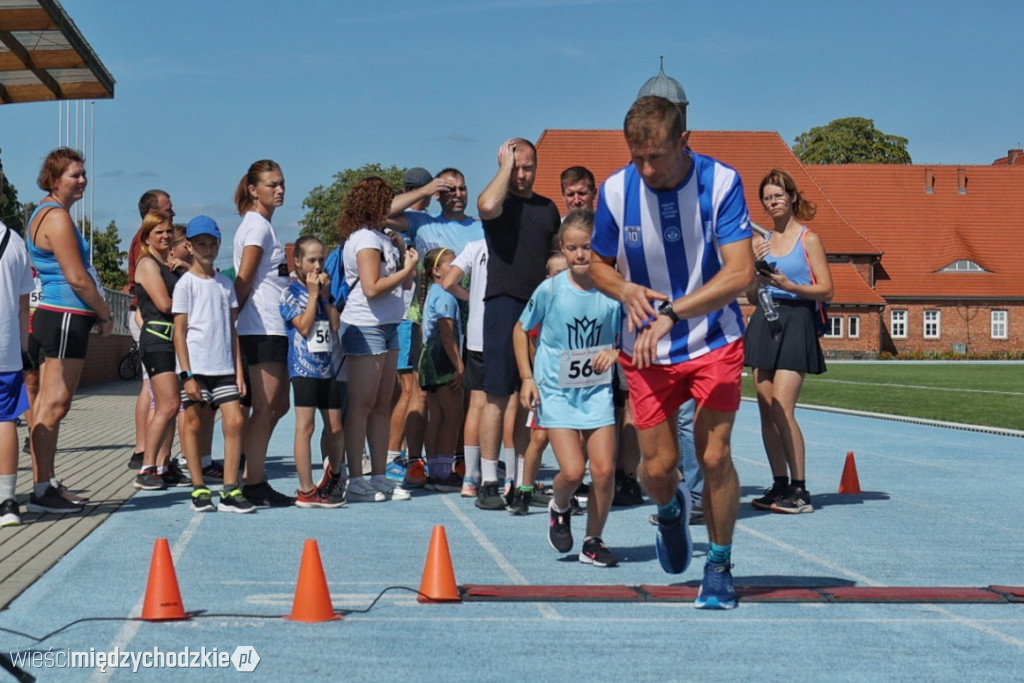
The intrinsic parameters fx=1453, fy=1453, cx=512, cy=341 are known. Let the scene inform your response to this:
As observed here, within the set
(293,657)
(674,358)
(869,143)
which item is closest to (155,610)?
(293,657)

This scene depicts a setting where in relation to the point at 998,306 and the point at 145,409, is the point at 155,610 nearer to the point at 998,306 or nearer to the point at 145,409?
the point at 145,409

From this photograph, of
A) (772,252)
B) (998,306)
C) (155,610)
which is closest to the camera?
(155,610)

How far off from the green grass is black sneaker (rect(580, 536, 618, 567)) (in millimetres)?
13728

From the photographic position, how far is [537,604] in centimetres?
629

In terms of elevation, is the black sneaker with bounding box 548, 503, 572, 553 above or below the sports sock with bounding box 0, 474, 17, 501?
below

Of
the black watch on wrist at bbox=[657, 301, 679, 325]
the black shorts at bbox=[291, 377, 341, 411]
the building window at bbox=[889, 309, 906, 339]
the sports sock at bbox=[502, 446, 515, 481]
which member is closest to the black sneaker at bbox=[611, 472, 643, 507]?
the sports sock at bbox=[502, 446, 515, 481]

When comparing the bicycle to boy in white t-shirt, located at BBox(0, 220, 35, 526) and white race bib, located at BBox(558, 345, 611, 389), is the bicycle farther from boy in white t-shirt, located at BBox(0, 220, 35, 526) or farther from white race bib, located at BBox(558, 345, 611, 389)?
white race bib, located at BBox(558, 345, 611, 389)

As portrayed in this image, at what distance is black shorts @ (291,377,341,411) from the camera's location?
9695 mm

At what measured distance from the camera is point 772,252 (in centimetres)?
978

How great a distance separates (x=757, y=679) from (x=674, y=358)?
1611 mm

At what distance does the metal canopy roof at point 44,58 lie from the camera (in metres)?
17.8

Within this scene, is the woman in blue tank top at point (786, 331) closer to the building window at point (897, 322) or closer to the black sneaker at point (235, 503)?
the black sneaker at point (235, 503)

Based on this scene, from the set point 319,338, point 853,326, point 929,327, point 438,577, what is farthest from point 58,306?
point 929,327

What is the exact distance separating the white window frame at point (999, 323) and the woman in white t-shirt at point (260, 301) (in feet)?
262
